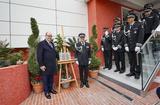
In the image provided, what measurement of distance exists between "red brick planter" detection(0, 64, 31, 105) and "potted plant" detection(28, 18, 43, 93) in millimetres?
214

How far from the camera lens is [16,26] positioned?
4.70 m

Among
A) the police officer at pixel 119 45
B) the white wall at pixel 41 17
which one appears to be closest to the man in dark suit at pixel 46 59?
the white wall at pixel 41 17

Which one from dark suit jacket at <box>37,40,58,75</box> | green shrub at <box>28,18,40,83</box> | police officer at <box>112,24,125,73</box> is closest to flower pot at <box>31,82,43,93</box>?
green shrub at <box>28,18,40,83</box>

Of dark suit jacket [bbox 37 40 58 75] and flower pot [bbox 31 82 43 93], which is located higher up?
dark suit jacket [bbox 37 40 58 75]

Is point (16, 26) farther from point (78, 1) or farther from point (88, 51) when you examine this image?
point (78, 1)

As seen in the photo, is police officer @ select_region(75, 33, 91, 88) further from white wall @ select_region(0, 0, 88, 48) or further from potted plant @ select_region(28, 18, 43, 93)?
white wall @ select_region(0, 0, 88, 48)

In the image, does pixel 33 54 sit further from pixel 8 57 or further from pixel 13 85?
pixel 13 85

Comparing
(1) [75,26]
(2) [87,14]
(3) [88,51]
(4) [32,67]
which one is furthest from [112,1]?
(4) [32,67]

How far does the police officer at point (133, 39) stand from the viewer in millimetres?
3832

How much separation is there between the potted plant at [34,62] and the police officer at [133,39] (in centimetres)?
245

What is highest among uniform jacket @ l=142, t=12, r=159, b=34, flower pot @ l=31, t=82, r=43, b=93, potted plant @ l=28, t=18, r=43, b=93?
uniform jacket @ l=142, t=12, r=159, b=34

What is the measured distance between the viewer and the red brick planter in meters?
2.97

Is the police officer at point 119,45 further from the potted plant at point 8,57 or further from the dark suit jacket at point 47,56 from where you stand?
the potted plant at point 8,57

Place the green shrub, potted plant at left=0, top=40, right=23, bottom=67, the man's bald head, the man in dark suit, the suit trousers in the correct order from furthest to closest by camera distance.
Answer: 1. the suit trousers
2. the green shrub
3. the man's bald head
4. the man in dark suit
5. potted plant at left=0, top=40, right=23, bottom=67
